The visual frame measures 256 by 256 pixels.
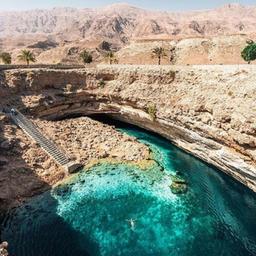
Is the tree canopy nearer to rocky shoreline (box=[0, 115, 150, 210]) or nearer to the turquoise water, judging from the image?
the turquoise water

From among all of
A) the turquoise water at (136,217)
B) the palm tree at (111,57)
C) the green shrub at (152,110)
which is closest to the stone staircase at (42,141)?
the turquoise water at (136,217)

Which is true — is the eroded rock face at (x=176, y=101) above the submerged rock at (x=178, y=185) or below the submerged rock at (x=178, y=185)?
above

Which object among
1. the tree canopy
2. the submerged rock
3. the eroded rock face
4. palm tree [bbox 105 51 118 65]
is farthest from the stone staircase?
Answer: the tree canopy

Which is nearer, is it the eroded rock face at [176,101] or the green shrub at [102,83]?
the eroded rock face at [176,101]

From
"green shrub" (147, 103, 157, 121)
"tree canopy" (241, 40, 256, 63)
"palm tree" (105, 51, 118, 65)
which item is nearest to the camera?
"green shrub" (147, 103, 157, 121)

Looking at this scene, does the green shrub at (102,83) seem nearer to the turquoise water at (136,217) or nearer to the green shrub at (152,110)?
the green shrub at (152,110)

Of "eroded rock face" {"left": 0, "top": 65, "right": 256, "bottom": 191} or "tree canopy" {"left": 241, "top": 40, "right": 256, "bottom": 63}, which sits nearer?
"eroded rock face" {"left": 0, "top": 65, "right": 256, "bottom": 191}

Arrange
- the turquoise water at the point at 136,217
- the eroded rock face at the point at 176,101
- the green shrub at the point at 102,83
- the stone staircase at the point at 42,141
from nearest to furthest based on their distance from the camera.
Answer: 1. the turquoise water at the point at 136,217
2. the eroded rock face at the point at 176,101
3. the stone staircase at the point at 42,141
4. the green shrub at the point at 102,83

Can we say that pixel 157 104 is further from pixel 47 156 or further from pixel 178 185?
pixel 47 156
